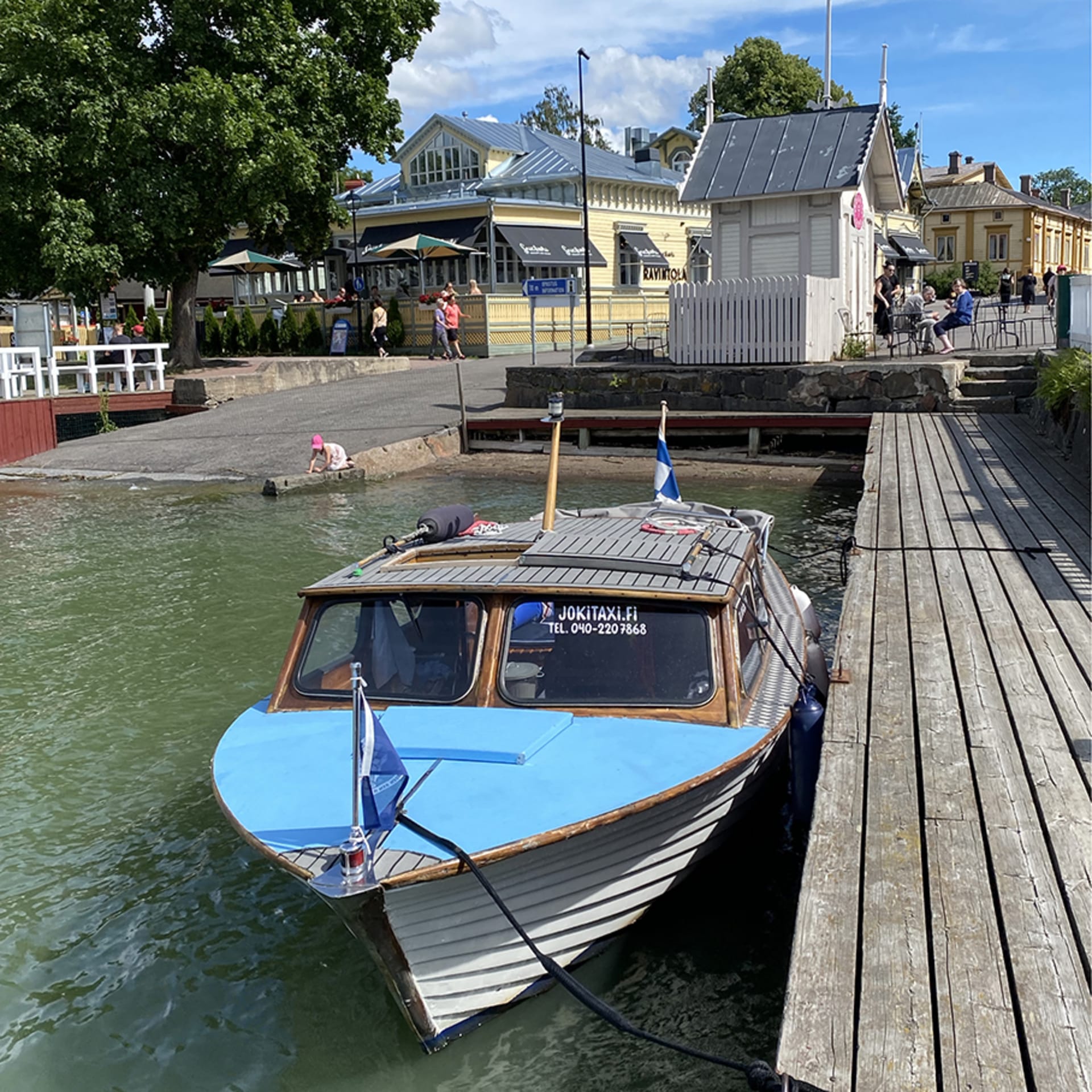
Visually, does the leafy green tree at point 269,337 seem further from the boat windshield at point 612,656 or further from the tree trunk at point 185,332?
the boat windshield at point 612,656

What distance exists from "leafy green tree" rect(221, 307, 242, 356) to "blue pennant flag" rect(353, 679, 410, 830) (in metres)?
36.2

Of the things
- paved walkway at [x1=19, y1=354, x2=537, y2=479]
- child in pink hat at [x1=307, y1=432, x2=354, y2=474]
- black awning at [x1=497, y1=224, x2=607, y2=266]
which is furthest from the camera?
black awning at [x1=497, y1=224, x2=607, y2=266]

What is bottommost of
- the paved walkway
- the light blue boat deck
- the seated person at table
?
the light blue boat deck

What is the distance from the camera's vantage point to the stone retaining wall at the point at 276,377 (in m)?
27.6

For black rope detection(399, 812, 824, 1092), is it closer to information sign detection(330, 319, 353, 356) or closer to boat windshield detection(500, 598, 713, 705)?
boat windshield detection(500, 598, 713, 705)

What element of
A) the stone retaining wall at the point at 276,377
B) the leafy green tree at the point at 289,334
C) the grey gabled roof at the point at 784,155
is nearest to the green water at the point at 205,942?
the grey gabled roof at the point at 784,155

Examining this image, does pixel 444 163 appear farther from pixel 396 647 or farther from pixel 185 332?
pixel 396 647

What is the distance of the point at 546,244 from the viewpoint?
38.2 meters

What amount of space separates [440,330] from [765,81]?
3636cm

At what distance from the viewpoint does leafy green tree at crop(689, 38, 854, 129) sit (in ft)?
199

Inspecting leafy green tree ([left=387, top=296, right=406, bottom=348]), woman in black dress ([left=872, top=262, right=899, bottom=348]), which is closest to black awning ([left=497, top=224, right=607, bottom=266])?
leafy green tree ([left=387, top=296, right=406, bottom=348])

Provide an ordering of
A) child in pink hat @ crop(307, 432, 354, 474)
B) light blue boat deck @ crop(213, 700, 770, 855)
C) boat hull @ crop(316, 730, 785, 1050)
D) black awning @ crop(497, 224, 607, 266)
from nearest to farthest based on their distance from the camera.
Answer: boat hull @ crop(316, 730, 785, 1050)
light blue boat deck @ crop(213, 700, 770, 855)
child in pink hat @ crop(307, 432, 354, 474)
black awning @ crop(497, 224, 607, 266)

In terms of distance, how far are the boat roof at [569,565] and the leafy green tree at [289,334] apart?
103 ft

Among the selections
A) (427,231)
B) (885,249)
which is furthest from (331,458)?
(885,249)
